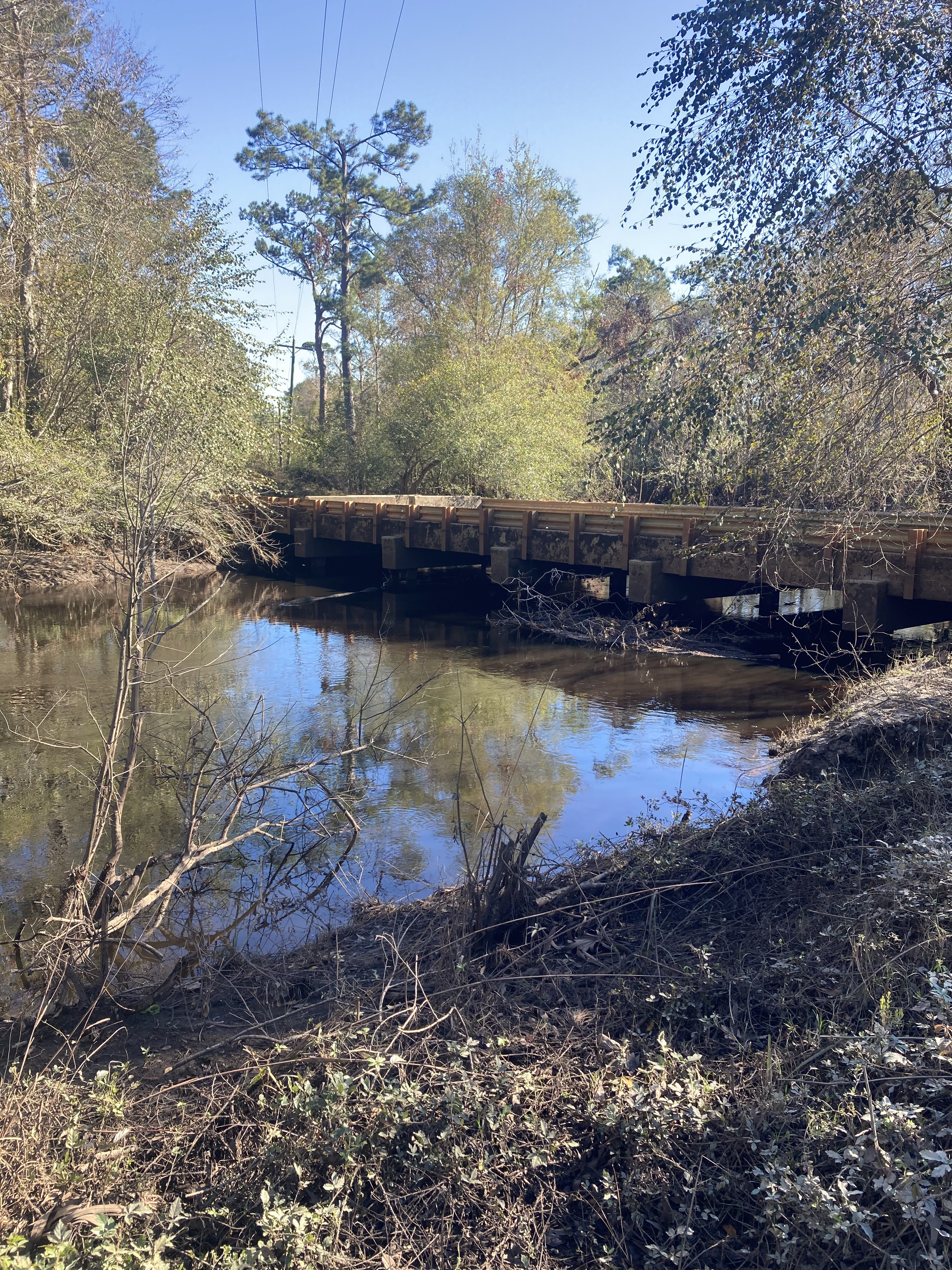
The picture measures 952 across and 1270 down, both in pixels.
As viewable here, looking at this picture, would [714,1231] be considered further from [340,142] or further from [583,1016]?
[340,142]

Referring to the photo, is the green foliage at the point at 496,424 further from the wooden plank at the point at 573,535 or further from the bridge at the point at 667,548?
the wooden plank at the point at 573,535

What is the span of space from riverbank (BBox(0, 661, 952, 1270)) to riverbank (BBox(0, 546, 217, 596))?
14.9 metres

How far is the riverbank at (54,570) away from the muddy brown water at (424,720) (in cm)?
51

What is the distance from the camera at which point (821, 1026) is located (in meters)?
3.33

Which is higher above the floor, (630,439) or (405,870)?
(630,439)

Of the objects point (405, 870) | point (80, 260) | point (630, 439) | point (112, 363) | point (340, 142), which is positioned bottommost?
point (405, 870)

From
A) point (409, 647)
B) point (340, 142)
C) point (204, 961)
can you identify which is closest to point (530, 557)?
point (409, 647)

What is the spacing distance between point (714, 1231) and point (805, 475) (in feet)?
21.0

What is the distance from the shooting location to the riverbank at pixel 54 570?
17.6 meters

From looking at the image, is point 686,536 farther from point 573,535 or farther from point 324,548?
point 324,548

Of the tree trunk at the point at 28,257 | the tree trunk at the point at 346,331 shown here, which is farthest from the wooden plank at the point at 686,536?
the tree trunk at the point at 346,331

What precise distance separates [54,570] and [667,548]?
42.9ft

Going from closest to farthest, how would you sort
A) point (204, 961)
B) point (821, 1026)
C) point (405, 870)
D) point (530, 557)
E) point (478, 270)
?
point (821, 1026), point (204, 961), point (405, 870), point (530, 557), point (478, 270)

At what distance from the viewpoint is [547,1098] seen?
10.5ft
